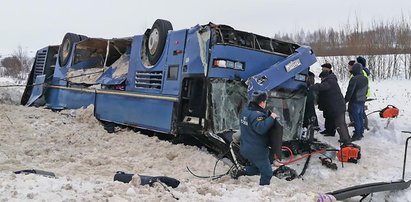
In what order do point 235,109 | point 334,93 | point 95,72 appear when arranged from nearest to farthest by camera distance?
point 235,109, point 334,93, point 95,72

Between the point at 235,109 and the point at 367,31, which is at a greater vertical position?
the point at 367,31

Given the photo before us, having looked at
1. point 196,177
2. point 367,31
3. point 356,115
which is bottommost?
point 196,177

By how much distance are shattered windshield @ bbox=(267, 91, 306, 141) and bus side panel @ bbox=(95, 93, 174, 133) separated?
1.83 meters

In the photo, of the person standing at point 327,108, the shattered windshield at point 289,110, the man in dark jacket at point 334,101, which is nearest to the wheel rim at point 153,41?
the shattered windshield at point 289,110

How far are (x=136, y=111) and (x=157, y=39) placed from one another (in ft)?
4.91

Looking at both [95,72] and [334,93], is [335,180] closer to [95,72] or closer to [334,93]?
[334,93]

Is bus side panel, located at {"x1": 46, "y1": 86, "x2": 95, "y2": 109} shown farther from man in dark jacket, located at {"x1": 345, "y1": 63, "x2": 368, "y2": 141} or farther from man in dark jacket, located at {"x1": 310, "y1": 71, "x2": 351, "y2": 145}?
man in dark jacket, located at {"x1": 345, "y1": 63, "x2": 368, "y2": 141}

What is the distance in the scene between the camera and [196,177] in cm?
660

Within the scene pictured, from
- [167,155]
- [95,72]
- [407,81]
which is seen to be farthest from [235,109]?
[407,81]

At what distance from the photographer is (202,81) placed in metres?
7.43

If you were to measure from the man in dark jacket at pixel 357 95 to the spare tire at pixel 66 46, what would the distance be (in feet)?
23.7

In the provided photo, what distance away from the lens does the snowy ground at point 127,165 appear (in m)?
4.22

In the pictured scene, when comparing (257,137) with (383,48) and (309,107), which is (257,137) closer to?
(309,107)

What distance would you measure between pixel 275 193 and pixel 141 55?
5272 millimetres
